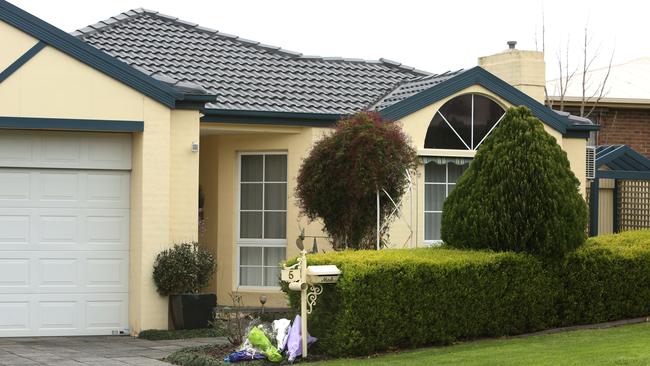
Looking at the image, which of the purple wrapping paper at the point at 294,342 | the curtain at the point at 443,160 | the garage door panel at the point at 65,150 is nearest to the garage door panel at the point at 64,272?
the garage door panel at the point at 65,150

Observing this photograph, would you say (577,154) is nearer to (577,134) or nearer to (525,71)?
(577,134)

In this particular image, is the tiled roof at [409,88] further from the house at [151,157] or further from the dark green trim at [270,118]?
the dark green trim at [270,118]

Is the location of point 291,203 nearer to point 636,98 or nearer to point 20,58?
point 20,58

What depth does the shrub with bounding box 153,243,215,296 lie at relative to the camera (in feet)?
50.5

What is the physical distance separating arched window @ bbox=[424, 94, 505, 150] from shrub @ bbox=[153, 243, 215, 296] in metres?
4.38

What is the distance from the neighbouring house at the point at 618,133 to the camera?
878 inches

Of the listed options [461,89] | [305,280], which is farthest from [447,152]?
[305,280]

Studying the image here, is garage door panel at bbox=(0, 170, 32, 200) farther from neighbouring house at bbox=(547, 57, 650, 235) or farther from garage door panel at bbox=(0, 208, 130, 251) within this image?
neighbouring house at bbox=(547, 57, 650, 235)

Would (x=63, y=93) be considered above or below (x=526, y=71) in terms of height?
below

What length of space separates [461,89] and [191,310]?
5746mm

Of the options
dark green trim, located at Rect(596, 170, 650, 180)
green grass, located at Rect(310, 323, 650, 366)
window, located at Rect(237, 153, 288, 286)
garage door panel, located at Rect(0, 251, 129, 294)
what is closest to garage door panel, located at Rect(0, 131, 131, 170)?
garage door panel, located at Rect(0, 251, 129, 294)

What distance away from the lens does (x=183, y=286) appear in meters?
15.5

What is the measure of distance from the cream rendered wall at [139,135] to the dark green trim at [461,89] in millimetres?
3457

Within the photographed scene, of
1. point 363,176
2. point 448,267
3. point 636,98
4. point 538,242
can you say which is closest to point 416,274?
point 448,267
